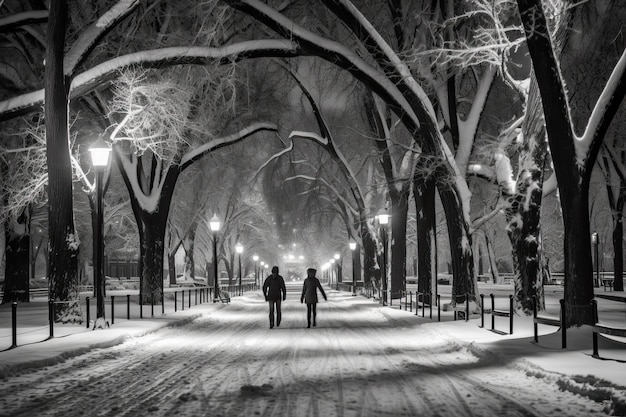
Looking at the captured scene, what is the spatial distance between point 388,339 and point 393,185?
18524 mm

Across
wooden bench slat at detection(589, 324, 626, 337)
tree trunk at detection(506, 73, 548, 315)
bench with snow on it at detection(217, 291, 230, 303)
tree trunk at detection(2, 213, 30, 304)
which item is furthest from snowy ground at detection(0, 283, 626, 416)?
bench with snow on it at detection(217, 291, 230, 303)

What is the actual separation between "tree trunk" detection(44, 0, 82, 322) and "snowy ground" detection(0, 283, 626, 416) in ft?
6.53

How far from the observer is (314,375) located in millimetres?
11492

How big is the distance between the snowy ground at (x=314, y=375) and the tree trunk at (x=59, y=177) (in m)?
1.99

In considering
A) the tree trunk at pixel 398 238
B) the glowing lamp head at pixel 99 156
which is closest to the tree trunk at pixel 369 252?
the tree trunk at pixel 398 238

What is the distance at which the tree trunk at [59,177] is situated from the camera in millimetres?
20531

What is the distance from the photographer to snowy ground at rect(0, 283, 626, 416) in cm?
872

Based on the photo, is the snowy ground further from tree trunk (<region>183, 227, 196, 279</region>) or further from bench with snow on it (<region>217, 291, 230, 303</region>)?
tree trunk (<region>183, 227, 196, 279</region>)

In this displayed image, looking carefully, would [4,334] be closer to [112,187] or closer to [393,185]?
[393,185]

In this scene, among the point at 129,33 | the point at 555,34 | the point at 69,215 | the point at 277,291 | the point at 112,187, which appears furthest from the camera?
the point at 112,187

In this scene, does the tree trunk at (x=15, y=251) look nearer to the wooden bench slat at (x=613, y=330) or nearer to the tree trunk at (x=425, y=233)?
the tree trunk at (x=425, y=233)

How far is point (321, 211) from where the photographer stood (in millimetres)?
50750

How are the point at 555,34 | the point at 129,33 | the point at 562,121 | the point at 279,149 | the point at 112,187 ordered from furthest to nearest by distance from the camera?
the point at 112,187
the point at 279,149
the point at 129,33
the point at 555,34
the point at 562,121

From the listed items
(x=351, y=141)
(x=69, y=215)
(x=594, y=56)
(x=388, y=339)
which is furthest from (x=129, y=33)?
(x=351, y=141)
